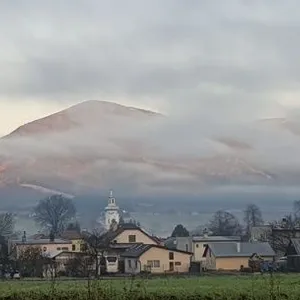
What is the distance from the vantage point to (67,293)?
24.8 metres

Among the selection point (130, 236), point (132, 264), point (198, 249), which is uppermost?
point (130, 236)

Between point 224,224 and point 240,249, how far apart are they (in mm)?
59168

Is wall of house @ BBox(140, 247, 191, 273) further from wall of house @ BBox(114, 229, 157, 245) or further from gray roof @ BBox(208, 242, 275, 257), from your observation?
wall of house @ BBox(114, 229, 157, 245)

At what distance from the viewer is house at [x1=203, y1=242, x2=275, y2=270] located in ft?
272

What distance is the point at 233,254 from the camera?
8344 cm

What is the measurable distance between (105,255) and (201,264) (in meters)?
11.8

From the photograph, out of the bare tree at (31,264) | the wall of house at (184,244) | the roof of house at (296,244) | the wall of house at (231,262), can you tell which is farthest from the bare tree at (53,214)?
the bare tree at (31,264)

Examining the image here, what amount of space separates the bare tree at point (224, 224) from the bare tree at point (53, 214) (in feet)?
91.3

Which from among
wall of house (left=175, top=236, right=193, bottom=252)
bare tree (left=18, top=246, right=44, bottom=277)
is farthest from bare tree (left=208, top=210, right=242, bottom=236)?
bare tree (left=18, top=246, right=44, bottom=277)

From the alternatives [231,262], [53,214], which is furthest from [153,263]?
[53,214]

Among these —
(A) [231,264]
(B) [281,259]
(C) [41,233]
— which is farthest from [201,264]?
(C) [41,233]

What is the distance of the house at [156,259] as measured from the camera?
266 ft

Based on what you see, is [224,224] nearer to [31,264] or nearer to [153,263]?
[153,263]

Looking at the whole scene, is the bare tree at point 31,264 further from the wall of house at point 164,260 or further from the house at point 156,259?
the wall of house at point 164,260
